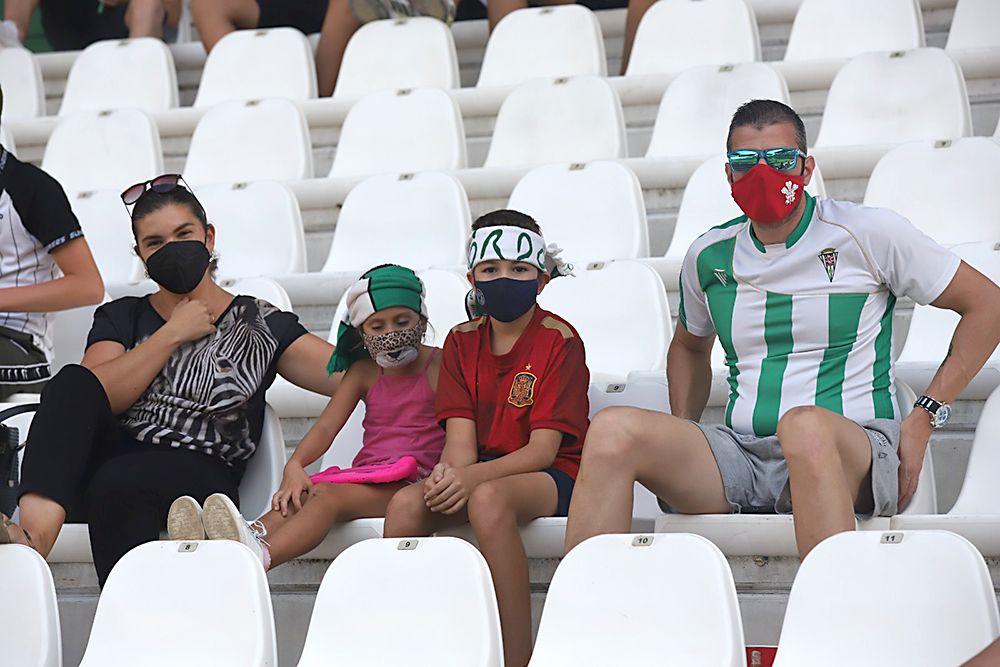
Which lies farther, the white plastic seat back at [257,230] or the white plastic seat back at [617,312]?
the white plastic seat back at [257,230]

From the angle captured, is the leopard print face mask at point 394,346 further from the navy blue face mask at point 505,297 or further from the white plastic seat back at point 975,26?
the white plastic seat back at point 975,26

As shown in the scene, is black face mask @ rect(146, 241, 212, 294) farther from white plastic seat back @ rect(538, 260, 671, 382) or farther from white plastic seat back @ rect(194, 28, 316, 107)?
white plastic seat back @ rect(194, 28, 316, 107)

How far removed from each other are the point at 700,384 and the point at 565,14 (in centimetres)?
232

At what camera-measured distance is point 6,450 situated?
2.78m

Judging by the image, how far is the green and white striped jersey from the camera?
2.64m

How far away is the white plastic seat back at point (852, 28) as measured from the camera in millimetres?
4535

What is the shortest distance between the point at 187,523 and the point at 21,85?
316cm

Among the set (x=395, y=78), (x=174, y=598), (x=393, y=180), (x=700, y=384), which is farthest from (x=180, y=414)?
(x=395, y=78)

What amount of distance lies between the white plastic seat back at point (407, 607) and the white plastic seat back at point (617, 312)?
1.10m

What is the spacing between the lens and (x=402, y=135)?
15.0 feet

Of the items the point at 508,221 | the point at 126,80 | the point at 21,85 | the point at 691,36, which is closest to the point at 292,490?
the point at 508,221

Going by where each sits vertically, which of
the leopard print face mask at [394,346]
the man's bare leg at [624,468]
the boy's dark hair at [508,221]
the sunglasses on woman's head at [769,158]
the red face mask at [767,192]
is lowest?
the man's bare leg at [624,468]

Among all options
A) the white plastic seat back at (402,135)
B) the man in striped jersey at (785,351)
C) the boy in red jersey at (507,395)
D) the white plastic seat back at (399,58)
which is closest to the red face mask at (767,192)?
the man in striped jersey at (785,351)

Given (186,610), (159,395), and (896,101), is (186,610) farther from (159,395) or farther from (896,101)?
(896,101)
